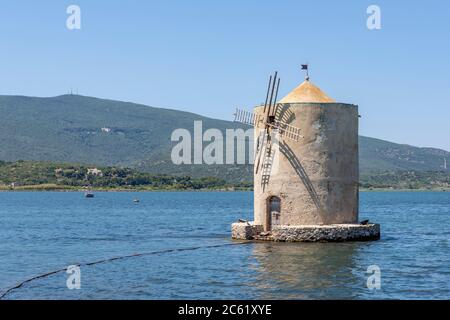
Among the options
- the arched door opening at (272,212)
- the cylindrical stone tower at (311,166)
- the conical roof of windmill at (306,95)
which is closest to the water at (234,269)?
the arched door opening at (272,212)

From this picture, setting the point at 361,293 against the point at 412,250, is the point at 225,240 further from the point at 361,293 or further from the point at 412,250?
the point at 361,293

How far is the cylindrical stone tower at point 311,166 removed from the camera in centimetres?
3334

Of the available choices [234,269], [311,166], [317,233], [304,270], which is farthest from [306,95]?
[304,270]

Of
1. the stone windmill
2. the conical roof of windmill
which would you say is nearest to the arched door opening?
the stone windmill

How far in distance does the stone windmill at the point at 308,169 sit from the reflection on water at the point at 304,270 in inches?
40.7

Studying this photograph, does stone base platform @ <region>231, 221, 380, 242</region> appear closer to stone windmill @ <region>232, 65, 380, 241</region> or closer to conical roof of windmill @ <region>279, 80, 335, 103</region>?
stone windmill @ <region>232, 65, 380, 241</region>

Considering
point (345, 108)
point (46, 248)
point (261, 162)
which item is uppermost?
point (345, 108)

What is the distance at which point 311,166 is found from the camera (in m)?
33.3

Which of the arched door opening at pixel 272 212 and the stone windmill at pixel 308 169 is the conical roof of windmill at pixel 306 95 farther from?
the arched door opening at pixel 272 212

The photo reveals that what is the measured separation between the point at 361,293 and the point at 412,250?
12989 millimetres
